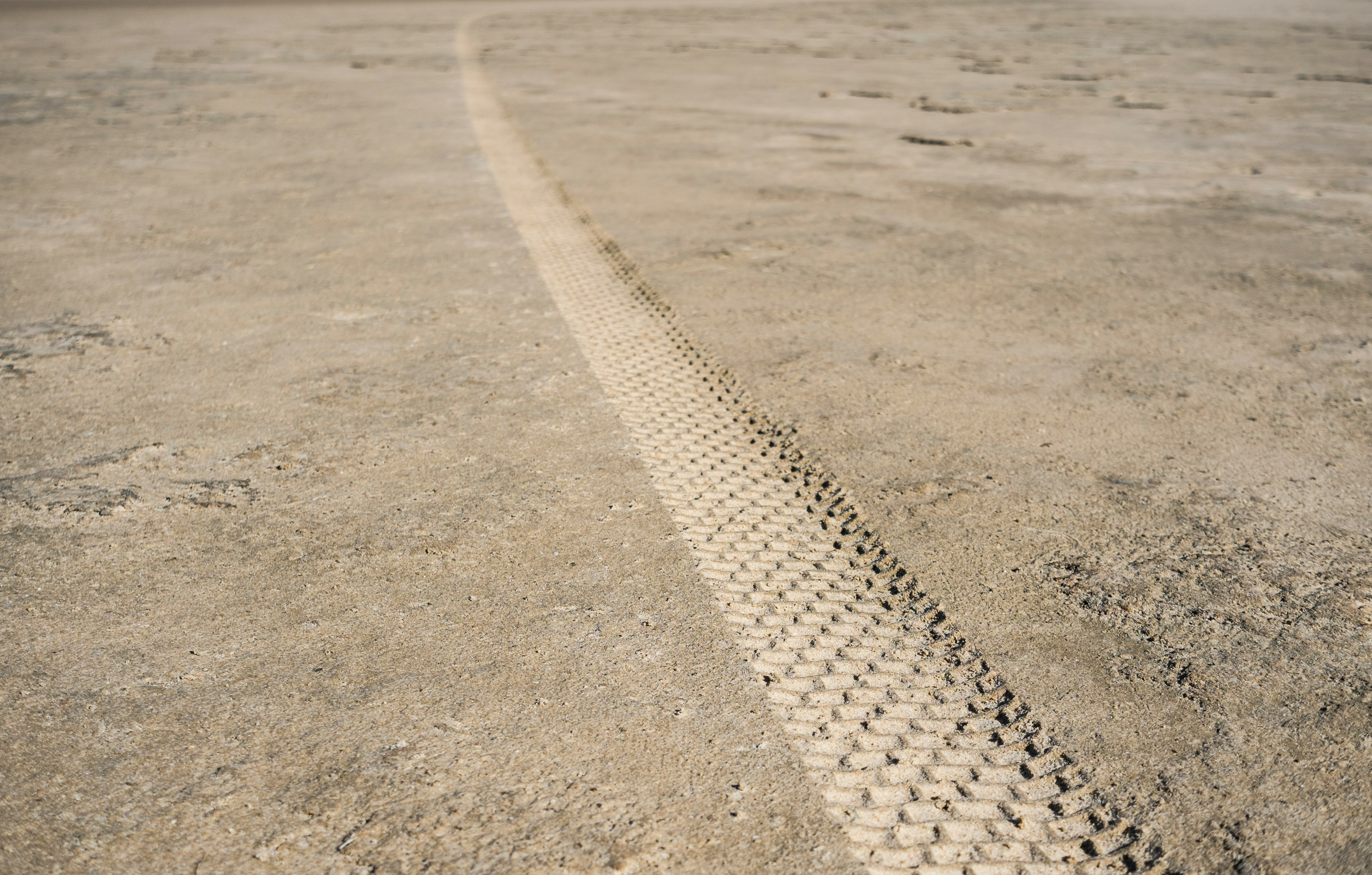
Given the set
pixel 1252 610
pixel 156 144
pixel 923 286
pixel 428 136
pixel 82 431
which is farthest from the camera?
pixel 428 136

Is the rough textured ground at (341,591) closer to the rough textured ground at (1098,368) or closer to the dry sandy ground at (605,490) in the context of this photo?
the dry sandy ground at (605,490)

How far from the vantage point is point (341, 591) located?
11.6 ft

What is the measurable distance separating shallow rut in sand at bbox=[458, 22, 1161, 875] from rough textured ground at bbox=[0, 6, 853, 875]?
0.13 metres

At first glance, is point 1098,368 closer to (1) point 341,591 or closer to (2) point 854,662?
(2) point 854,662

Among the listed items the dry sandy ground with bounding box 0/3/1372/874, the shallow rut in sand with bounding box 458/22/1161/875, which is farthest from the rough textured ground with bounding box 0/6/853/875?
the shallow rut in sand with bounding box 458/22/1161/875

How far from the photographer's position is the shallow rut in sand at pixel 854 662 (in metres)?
2.61

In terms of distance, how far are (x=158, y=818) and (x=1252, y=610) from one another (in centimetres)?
331

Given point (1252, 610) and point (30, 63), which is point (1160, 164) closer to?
point (1252, 610)

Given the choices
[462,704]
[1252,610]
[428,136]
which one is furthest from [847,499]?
[428,136]

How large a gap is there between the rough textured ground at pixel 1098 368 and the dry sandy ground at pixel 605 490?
22 mm

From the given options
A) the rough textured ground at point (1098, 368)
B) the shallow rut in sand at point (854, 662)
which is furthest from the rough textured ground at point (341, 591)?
the rough textured ground at point (1098, 368)

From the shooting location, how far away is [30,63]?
16.6 m

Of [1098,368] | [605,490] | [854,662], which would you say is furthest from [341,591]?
[1098,368]

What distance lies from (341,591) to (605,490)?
3.62 ft
